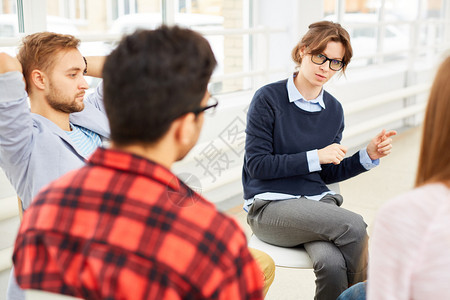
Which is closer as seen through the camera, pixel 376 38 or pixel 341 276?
pixel 341 276

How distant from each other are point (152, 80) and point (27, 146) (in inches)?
33.2

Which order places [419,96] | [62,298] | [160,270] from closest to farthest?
1. [160,270]
2. [62,298]
3. [419,96]

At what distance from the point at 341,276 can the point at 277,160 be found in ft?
1.48

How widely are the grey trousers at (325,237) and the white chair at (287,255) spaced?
2 centimetres

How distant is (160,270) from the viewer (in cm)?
79

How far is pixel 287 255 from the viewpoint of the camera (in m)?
1.90

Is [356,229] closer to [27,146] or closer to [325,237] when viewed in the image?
[325,237]

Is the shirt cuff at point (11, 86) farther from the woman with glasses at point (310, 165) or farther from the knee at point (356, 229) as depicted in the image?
the knee at point (356, 229)

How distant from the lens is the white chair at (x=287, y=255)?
1.87 metres

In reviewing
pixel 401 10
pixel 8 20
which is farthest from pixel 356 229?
pixel 401 10

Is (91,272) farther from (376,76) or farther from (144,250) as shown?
(376,76)

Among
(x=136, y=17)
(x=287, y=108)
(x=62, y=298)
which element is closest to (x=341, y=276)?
(x=287, y=108)

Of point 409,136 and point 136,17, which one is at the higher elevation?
point 136,17

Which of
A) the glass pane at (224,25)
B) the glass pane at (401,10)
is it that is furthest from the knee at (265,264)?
the glass pane at (401,10)
